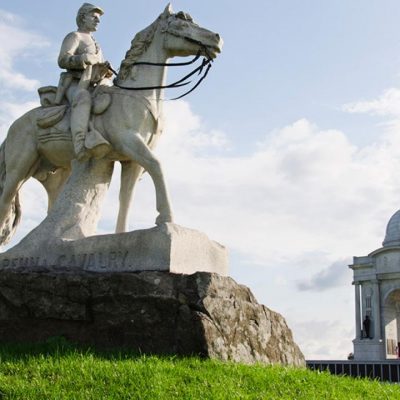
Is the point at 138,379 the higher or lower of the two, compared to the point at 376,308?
lower

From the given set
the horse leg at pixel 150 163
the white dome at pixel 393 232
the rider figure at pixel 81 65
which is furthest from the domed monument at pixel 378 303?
the horse leg at pixel 150 163

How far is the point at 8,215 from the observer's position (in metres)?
10.6

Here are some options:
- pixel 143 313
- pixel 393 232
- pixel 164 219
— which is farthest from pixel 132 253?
pixel 393 232

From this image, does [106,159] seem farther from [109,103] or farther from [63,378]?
[63,378]

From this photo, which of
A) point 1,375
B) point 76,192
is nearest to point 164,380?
point 1,375

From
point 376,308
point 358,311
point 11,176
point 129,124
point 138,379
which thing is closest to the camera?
point 138,379

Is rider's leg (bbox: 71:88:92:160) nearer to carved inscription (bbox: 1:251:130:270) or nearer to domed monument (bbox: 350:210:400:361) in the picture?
carved inscription (bbox: 1:251:130:270)

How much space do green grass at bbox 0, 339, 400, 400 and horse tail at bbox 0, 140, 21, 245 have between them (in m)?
3.00

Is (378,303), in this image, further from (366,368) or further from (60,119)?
(60,119)

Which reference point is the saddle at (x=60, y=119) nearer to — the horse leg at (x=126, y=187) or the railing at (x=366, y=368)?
the horse leg at (x=126, y=187)

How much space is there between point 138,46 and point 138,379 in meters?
4.91

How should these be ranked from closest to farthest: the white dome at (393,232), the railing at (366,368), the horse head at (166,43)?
1. the horse head at (166,43)
2. the railing at (366,368)
3. the white dome at (393,232)

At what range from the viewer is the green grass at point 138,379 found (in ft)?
20.9

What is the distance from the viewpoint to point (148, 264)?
8.43 m
